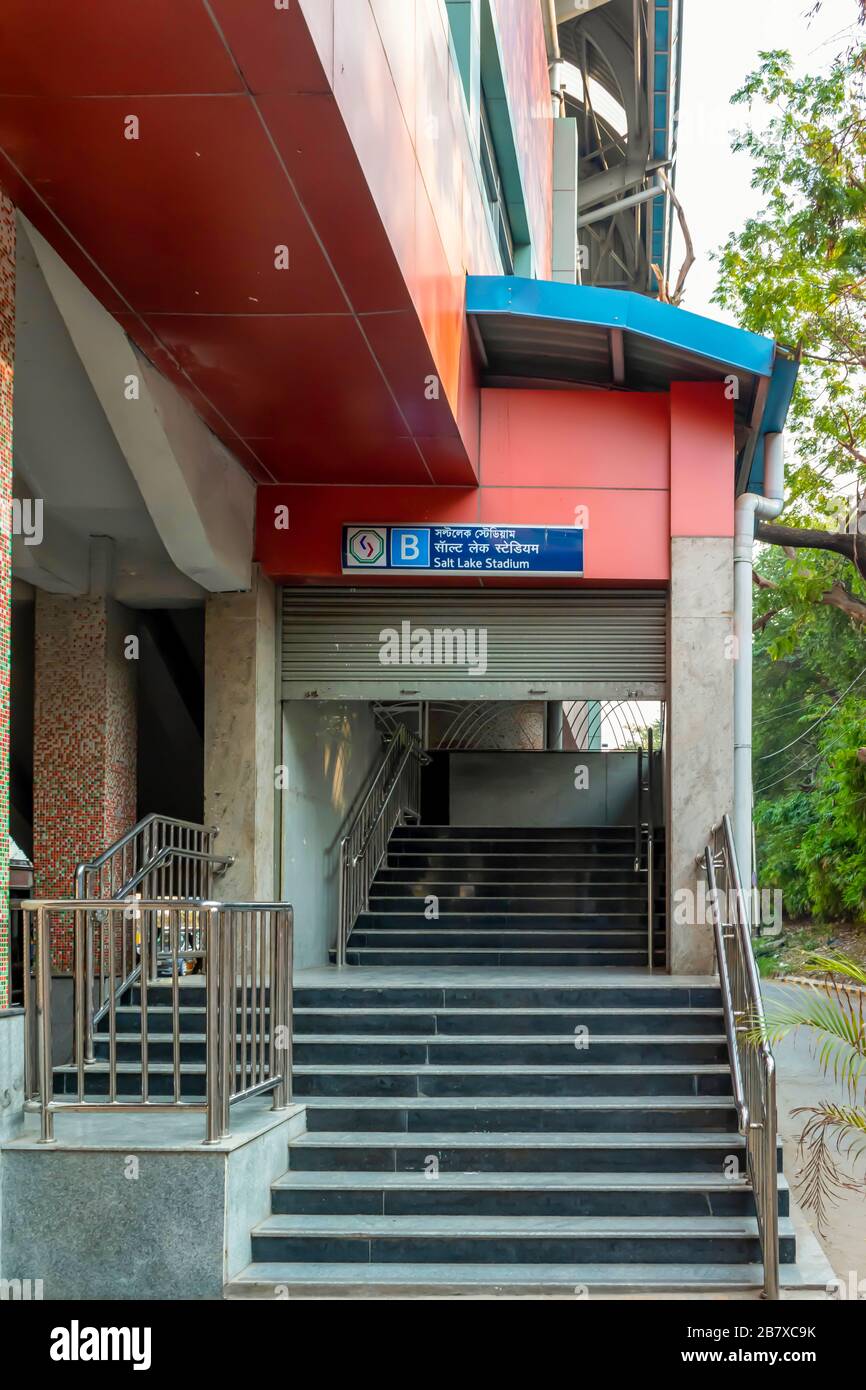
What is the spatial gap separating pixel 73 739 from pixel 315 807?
76.3 inches

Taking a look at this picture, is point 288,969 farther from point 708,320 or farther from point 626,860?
point 626,860

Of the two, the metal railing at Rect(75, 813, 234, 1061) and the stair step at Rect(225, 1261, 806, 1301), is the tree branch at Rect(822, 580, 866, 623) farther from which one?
the stair step at Rect(225, 1261, 806, 1301)

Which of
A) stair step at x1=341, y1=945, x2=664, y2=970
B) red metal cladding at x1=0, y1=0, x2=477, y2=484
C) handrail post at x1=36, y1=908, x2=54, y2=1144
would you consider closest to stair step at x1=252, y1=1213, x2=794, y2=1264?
handrail post at x1=36, y1=908, x2=54, y2=1144

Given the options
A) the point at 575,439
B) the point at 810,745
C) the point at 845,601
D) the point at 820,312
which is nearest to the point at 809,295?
the point at 820,312

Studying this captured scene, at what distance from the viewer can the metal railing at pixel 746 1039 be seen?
5660 millimetres

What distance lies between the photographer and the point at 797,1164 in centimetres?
859

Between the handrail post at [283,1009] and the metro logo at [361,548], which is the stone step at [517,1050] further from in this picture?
the metro logo at [361,548]

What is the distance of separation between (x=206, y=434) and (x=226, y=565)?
93 cm

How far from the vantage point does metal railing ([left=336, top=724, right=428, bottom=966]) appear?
1081cm

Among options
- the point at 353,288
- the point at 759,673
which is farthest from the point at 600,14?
the point at 353,288

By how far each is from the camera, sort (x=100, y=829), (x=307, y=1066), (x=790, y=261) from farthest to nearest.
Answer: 1. (x=790, y=261)
2. (x=100, y=829)
3. (x=307, y=1066)

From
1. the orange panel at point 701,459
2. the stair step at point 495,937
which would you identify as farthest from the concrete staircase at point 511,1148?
the orange panel at point 701,459

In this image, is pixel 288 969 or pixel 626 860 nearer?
pixel 288 969
